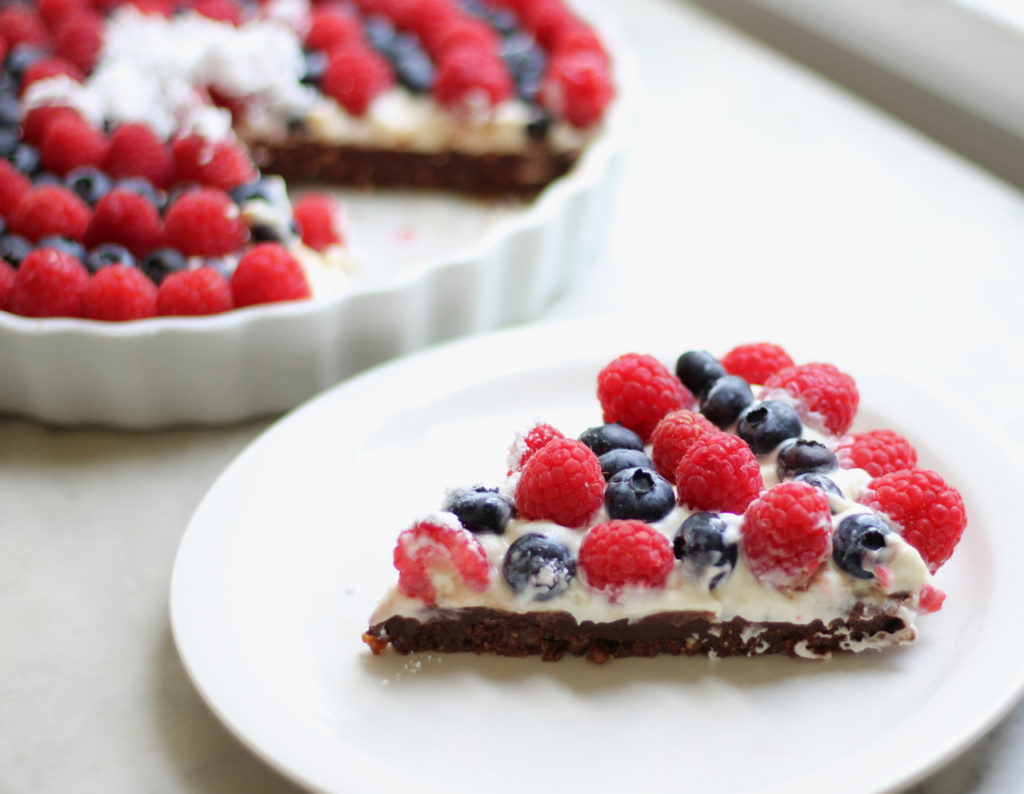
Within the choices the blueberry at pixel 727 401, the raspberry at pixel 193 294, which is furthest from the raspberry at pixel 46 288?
the blueberry at pixel 727 401

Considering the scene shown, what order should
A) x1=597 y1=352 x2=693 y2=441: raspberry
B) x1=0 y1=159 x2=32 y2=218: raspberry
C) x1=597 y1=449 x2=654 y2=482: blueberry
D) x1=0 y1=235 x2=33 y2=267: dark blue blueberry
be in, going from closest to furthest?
x1=597 y1=449 x2=654 y2=482: blueberry < x1=597 y1=352 x2=693 y2=441: raspberry < x1=0 y1=235 x2=33 y2=267: dark blue blueberry < x1=0 y1=159 x2=32 y2=218: raspberry

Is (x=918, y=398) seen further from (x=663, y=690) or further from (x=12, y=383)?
(x=12, y=383)

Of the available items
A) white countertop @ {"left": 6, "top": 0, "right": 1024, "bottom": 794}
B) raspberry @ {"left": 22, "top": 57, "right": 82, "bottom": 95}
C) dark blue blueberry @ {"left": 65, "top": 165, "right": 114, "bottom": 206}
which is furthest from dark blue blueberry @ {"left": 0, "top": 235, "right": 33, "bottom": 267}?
raspberry @ {"left": 22, "top": 57, "right": 82, "bottom": 95}

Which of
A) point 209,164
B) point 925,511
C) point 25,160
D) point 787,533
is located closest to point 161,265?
point 209,164

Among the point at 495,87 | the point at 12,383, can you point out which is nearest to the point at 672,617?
the point at 12,383

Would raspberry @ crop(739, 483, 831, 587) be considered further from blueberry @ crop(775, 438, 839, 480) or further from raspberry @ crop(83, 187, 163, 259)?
raspberry @ crop(83, 187, 163, 259)

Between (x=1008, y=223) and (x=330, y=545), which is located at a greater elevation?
(x=1008, y=223)
